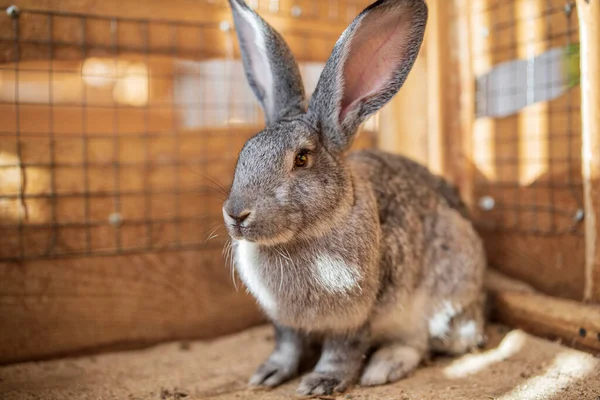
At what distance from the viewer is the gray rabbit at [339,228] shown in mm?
2246

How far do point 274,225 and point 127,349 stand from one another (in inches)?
61.9

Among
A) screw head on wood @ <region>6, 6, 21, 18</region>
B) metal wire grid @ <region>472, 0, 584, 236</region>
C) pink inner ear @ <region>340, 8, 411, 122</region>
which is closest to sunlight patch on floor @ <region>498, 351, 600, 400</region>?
metal wire grid @ <region>472, 0, 584, 236</region>

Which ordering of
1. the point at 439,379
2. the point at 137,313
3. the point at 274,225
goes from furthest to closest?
the point at 137,313 < the point at 439,379 < the point at 274,225

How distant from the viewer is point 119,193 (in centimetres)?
307

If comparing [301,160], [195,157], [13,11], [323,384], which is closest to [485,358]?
[323,384]

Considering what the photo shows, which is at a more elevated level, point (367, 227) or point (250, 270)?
point (367, 227)

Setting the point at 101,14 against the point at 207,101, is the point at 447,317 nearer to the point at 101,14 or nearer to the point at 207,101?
the point at 207,101

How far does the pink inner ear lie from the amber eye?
0.31 meters

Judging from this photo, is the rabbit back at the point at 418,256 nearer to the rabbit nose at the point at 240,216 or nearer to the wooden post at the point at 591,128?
the wooden post at the point at 591,128

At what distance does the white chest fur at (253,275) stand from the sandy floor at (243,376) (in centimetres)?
44

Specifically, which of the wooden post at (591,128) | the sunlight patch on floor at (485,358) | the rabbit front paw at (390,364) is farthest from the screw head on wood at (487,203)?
the rabbit front paw at (390,364)

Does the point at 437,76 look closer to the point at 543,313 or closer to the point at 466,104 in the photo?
the point at 466,104

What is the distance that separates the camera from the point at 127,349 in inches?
122

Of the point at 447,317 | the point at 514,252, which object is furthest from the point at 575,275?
the point at 447,317
